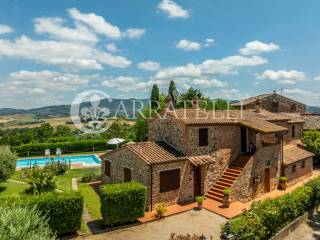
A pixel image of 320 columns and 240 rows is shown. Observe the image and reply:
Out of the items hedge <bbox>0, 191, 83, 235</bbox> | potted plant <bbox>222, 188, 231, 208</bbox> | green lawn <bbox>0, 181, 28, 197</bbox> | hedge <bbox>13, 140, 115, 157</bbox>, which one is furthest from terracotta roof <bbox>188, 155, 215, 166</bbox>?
hedge <bbox>13, 140, 115, 157</bbox>

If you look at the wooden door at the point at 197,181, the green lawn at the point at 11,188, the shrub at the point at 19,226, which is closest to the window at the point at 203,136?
the wooden door at the point at 197,181

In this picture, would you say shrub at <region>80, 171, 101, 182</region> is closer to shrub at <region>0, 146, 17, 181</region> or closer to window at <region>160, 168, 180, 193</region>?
shrub at <region>0, 146, 17, 181</region>

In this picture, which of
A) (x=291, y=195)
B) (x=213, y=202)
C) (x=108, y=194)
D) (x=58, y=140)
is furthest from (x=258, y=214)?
(x=58, y=140)

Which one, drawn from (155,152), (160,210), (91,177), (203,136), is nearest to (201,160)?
(203,136)

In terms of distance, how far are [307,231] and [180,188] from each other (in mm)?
7976

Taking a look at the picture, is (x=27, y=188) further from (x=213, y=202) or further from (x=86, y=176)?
(x=213, y=202)

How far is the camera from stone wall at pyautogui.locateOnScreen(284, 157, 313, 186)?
25791 mm

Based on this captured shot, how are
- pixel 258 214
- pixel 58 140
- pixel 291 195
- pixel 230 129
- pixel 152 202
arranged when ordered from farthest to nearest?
pixel 58 140 < pixel 230 129 < pixel 152 202 < pixel 291 195 < pixel 258 214

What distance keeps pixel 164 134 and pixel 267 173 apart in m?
9.19

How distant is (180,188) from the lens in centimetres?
1956

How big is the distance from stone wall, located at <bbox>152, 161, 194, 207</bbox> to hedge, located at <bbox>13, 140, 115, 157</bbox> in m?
→ 28.2

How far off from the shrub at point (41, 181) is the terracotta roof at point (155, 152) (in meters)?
6.58

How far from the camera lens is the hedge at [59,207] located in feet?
44.8

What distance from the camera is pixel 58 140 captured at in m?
46.4
